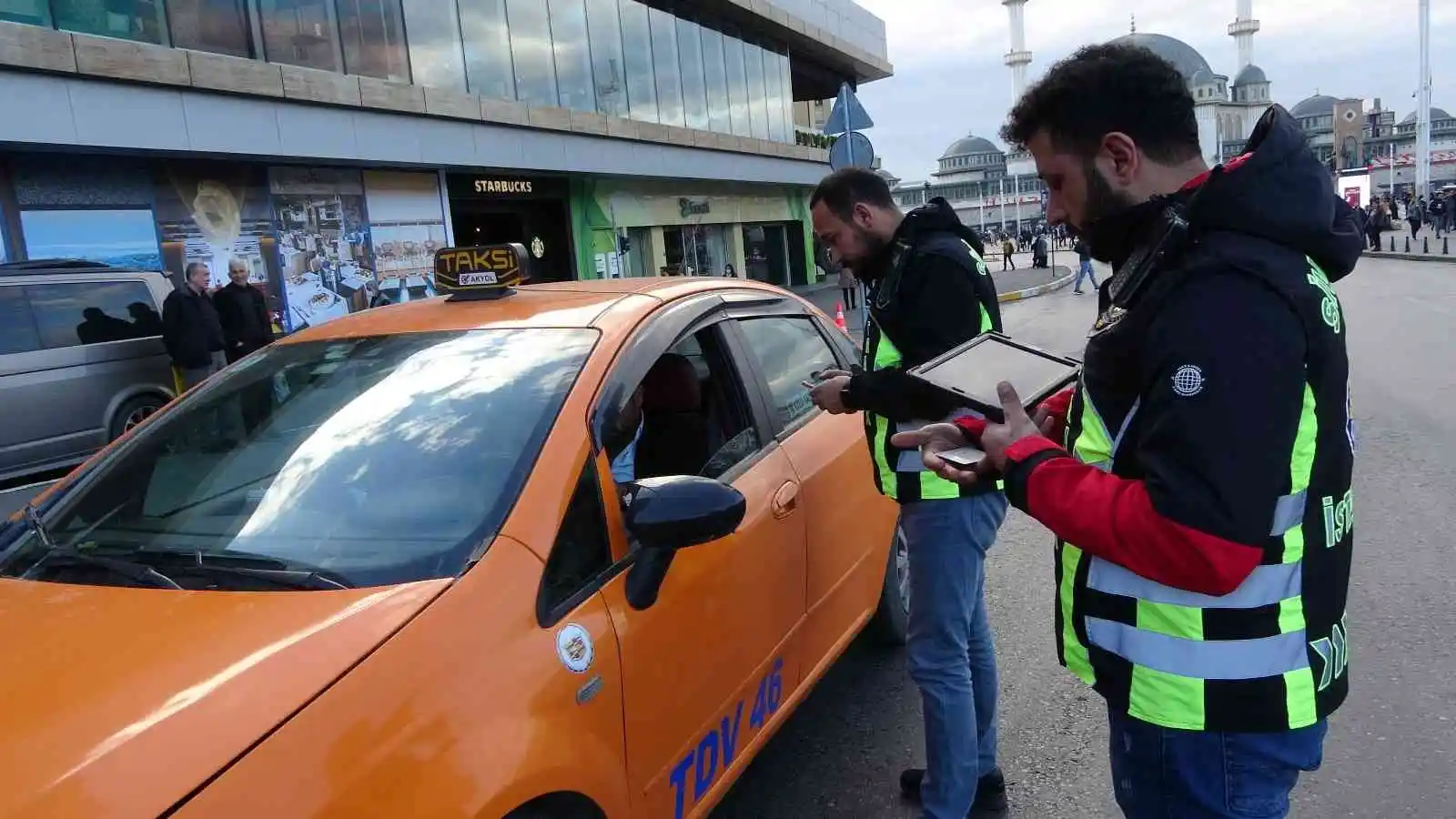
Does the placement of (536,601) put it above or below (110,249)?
below

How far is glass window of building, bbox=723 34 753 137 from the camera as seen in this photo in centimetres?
2752

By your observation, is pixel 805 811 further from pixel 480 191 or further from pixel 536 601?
pixel 480 191

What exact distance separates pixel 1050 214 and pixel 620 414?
114cm

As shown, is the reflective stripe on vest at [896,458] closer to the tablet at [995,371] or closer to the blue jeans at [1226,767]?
the tablet at [995,371]

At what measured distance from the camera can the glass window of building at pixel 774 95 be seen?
29922 mm

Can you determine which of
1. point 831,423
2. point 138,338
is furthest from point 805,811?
point 138,338

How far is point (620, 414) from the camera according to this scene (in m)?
2.34

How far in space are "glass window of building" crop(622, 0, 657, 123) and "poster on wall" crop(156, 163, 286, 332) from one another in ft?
33.8

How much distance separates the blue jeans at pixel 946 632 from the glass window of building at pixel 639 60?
21537mm

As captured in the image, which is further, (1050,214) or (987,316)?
(987,316)

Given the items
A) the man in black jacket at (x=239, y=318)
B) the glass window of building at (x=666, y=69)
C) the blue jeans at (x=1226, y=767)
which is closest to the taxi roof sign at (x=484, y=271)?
the blue jeans at (x=1226, y=767)

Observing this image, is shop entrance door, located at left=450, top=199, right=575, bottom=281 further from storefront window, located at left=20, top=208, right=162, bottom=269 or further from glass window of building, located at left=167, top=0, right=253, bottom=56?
storefront window, located at left=20, top=208, right=162, bottom=269

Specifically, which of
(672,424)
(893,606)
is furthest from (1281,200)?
(893,606)

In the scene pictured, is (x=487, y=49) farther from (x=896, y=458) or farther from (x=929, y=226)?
(x=896, y=458)
